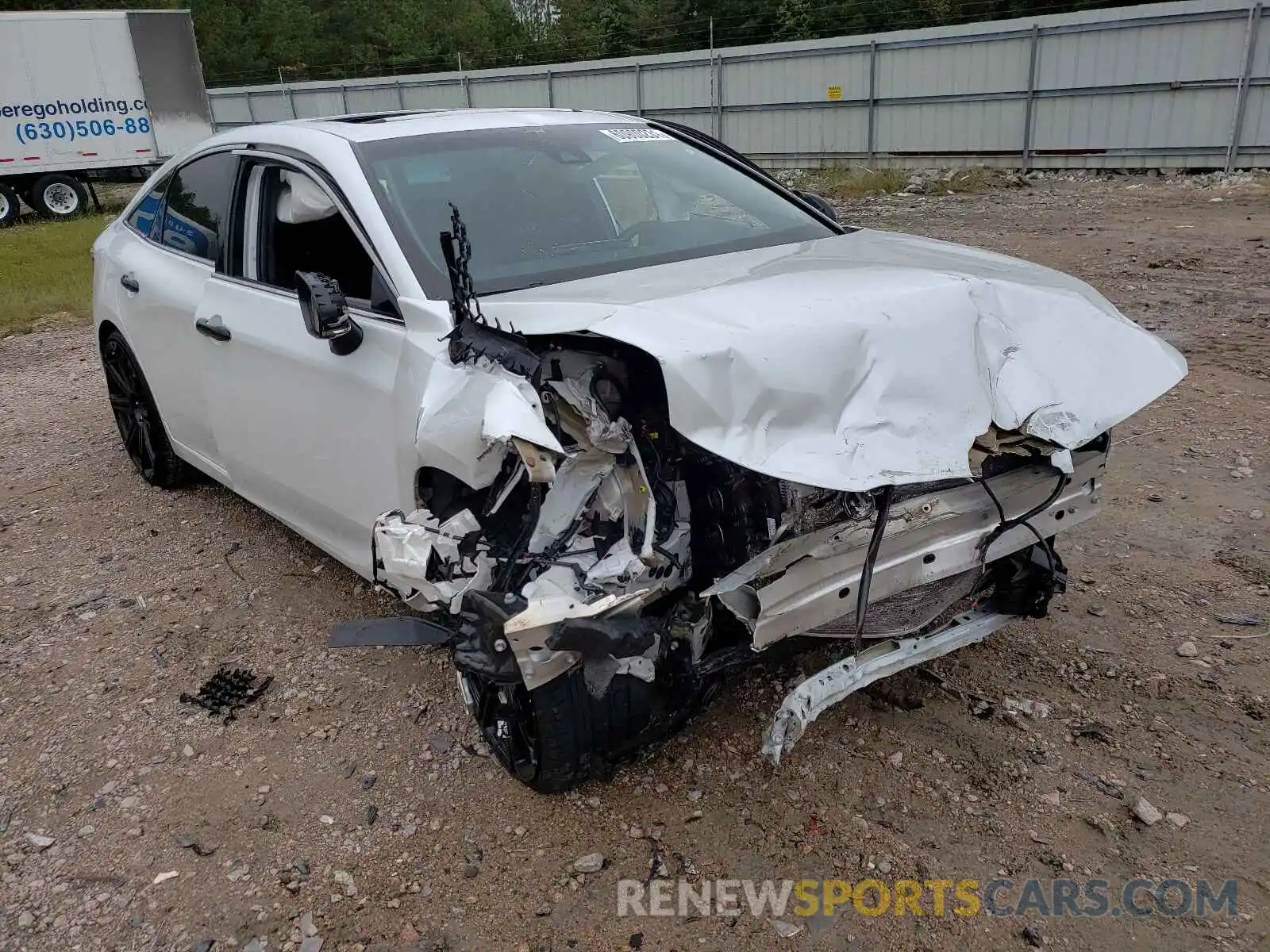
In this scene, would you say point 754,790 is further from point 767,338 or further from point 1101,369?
point 1101,369

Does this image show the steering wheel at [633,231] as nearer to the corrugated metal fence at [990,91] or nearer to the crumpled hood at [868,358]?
the crumpled hood at [868,358]

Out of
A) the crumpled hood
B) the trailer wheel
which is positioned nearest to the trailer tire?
the trailer wheel

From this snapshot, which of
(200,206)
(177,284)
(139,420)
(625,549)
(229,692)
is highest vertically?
(200,206)

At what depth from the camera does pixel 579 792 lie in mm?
2750

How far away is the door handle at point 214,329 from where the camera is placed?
3617 mm

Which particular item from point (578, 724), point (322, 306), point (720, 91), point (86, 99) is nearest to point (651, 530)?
point (578, 724)

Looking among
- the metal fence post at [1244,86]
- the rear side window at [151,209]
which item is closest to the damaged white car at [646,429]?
the rear side window at [151,209]

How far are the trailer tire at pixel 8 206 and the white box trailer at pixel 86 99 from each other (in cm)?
2

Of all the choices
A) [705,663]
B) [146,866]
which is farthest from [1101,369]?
[146,866]

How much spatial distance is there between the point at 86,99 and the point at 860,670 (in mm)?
20012

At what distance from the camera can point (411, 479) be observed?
109 inches

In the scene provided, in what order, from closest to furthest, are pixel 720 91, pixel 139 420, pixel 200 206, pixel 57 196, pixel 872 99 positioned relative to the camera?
pixel 200 206 → pixel 139 420 → pixel 872 99 → pixel 57 196 → pixel 720 91

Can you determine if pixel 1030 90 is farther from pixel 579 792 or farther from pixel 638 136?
pixel 579 792

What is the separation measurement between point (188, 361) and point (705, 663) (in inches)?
105
